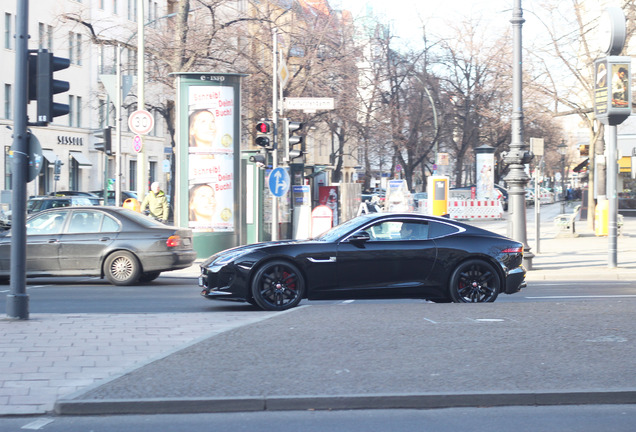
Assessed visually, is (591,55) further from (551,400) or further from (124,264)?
(551,400)

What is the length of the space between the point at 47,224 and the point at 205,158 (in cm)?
507

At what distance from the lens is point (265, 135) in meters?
20.1

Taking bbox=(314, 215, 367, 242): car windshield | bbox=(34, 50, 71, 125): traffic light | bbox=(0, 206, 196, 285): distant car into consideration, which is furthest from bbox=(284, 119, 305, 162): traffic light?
bbox=(34, 50, 71, 125): traffic light

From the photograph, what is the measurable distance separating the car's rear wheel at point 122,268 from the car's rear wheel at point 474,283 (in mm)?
6245

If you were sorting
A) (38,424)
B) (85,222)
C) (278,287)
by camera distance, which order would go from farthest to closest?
(85,222) < (278,287) < (38,424)

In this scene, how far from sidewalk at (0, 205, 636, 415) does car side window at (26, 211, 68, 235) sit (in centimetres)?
546

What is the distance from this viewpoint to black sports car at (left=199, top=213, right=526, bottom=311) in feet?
38.1

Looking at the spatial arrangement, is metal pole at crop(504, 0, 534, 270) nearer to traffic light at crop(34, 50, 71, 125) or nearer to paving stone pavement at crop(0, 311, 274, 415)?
paving stone pavement at crop(0, 311, 274, 415)

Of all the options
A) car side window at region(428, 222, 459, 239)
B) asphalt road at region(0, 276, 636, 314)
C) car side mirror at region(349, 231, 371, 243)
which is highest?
car side window at region(428, 222, 459, 239)

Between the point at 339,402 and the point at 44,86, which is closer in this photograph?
the point at 339,402

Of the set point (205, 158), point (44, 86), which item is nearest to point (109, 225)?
point (205, 158)

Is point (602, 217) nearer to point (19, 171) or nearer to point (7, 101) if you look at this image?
point (19, 171)

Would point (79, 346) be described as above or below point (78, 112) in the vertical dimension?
below

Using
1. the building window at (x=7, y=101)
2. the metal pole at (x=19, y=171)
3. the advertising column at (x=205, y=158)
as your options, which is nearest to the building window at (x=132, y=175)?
the building window at (x=7, y=101)
